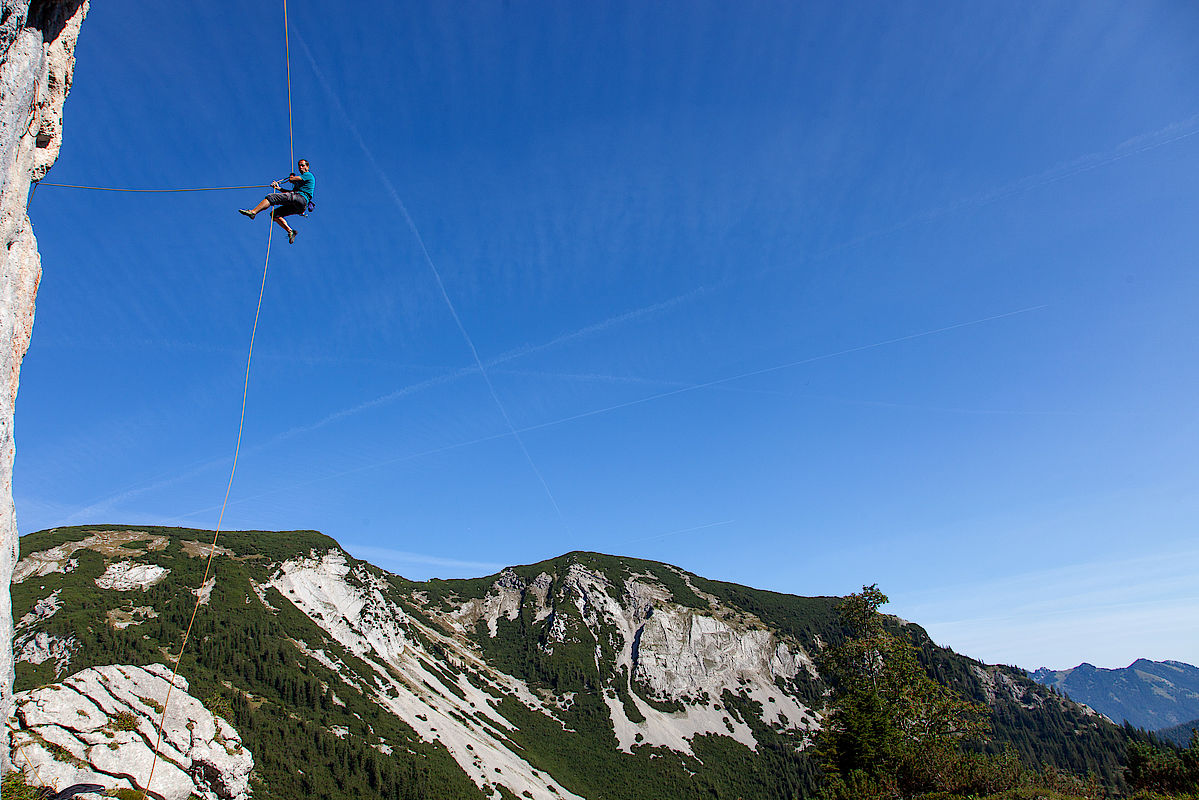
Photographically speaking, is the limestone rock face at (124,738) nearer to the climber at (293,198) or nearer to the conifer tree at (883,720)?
the climber at (293,198)

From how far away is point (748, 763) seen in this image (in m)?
138

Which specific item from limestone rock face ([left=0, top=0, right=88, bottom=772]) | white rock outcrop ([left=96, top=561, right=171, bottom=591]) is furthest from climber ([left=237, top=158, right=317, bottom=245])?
white rock outcrop ([left=96, top=561, right=171, bottom=591])

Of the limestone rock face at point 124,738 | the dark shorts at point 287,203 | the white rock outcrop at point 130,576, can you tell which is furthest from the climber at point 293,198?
the white rock outcrop at point 130,576

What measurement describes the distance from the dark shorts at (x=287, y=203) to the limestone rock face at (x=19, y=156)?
519 cm

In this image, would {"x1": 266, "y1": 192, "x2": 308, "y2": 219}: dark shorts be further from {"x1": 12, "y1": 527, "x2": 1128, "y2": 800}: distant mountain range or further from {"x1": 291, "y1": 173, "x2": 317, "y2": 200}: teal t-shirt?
{"x1": 12, "y1": 527, "x2": 1128, "y2": 800}: distant mountain range

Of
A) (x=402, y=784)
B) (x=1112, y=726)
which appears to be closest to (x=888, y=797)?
(x=402, y=784)

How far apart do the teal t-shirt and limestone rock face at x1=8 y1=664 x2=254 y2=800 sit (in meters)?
31.6

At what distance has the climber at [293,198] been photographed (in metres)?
15.2

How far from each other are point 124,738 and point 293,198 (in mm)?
41750

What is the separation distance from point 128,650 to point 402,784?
49605 mm

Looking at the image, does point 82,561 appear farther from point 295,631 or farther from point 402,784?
point 402,784

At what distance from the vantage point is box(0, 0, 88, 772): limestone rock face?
792cm

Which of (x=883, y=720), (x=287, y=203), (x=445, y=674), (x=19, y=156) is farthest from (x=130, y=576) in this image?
(x=19, y=156)

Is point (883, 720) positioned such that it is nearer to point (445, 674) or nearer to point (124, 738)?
point (124, 738)
